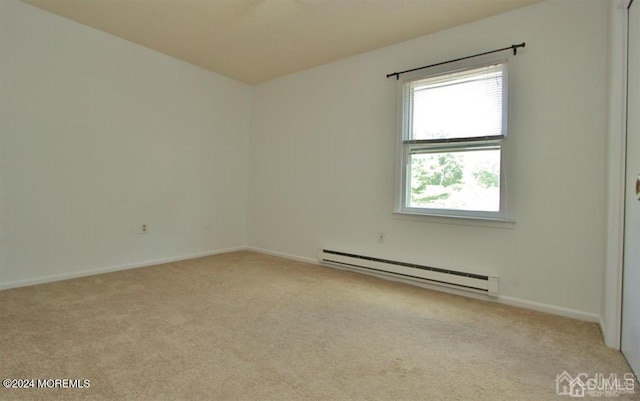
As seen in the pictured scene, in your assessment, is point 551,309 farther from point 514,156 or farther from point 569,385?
point 514,156

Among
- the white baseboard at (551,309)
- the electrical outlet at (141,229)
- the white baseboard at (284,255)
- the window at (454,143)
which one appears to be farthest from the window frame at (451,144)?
the electrical outlet at (141,229)

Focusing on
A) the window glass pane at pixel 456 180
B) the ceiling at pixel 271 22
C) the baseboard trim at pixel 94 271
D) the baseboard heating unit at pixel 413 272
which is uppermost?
the ceiling at pixel 271 22

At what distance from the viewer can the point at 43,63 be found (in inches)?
118

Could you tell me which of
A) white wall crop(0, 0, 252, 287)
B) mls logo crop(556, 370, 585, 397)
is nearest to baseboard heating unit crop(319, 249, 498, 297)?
mls logo crop(556, 370, 585, 397)

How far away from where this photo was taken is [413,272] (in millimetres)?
3197

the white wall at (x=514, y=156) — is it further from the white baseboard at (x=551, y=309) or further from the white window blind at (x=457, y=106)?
the white window blind at (x=457, y=106)

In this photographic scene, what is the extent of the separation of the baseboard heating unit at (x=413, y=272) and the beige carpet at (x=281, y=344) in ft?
0.44

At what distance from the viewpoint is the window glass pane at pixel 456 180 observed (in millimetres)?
2875

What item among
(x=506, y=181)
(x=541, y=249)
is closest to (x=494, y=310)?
(x=541, y=249)

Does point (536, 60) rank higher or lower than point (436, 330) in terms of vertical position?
higher

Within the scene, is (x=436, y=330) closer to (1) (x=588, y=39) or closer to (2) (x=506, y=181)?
(2) (x=506, y=181)

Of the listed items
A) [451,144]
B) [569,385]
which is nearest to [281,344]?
[569,385]

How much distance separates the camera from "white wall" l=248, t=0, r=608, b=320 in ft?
8.01

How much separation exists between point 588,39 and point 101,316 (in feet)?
13.8
